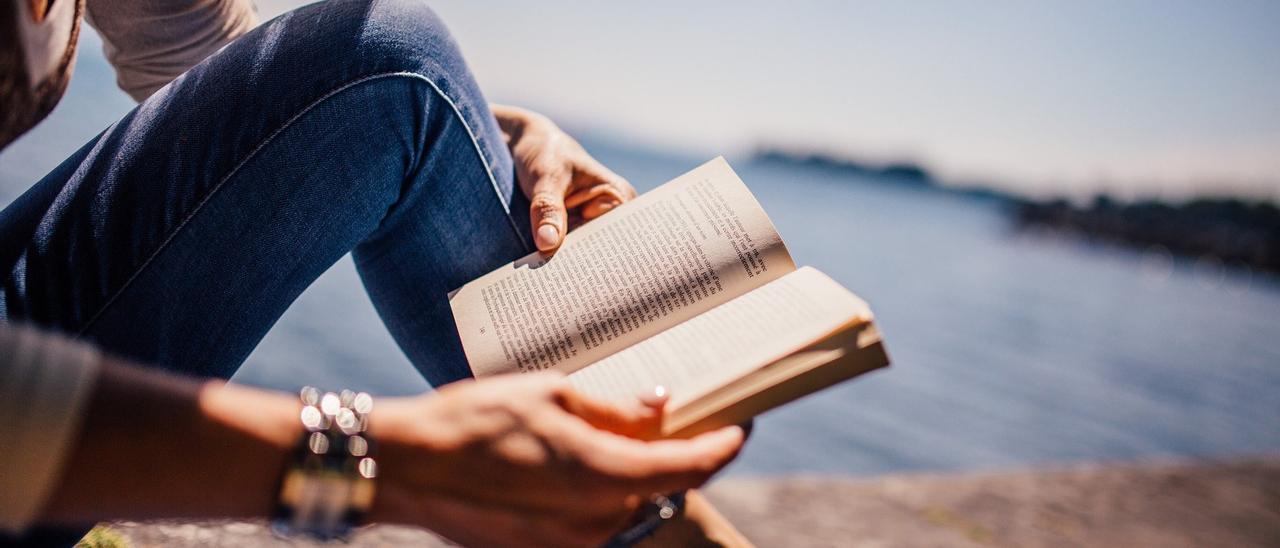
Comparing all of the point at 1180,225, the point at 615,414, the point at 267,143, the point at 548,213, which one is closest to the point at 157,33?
the point at 267,143

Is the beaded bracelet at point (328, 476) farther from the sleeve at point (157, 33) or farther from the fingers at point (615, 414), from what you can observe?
the sleeve at point (157, 33)

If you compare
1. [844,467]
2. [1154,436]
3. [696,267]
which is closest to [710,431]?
[696,267]

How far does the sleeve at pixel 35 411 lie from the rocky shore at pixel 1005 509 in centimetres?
113

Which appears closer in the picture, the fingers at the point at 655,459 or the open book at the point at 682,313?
the fingers at the point at 655,459

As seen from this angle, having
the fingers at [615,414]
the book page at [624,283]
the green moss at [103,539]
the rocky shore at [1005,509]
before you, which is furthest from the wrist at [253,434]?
the rocky shore at [1005,509]

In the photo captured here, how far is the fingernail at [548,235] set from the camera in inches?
39.0

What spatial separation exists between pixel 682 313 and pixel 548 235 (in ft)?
0.79

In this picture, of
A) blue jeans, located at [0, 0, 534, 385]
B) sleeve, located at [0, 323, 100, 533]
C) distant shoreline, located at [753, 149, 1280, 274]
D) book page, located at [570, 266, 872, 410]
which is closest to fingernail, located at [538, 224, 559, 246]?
blue jeans, located at [0, 0, 534, 385]

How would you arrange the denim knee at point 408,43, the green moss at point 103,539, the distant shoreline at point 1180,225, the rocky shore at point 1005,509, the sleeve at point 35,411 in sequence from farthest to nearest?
1. the distant shoreline at point 1180,225
2. the rocky shore at point 1005,509
3. the green moss at point 103,539
4. the denim knee at point 408,43
5. the sleeve at point 35,411

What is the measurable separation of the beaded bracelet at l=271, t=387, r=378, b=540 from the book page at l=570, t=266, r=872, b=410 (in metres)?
Answer: 0.21

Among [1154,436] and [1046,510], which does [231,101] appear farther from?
[1154,436]

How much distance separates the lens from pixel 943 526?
234 cm

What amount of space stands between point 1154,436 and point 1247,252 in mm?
46474

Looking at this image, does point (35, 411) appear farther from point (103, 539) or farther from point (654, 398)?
point (103, 539)
